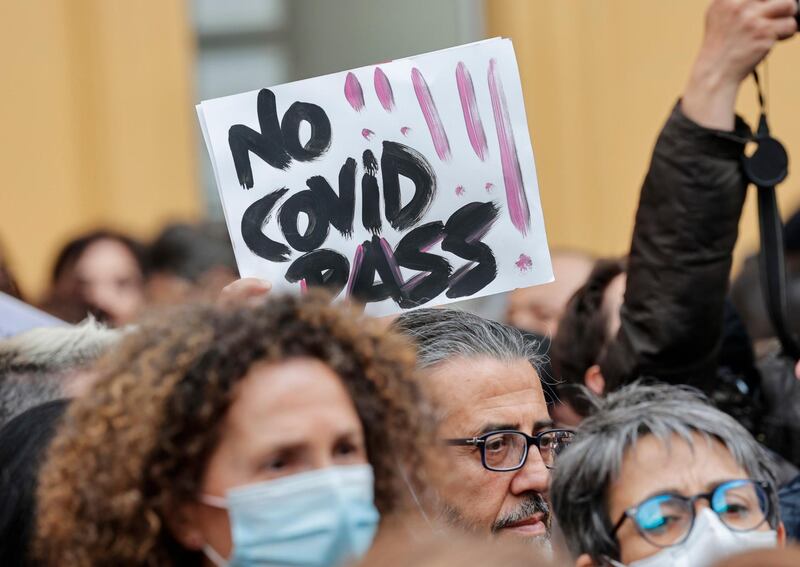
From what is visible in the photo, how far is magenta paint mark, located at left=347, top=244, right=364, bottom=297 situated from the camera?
10.5ft

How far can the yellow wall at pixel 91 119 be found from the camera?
792 cm

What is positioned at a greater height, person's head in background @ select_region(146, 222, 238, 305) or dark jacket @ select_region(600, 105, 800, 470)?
dark jacket @ select_region(600, 105, 800, 470)

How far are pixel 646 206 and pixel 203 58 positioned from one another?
5.25 meters

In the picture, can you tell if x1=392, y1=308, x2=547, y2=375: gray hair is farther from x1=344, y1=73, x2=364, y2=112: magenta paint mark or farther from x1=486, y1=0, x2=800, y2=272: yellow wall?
x1=486, y1=0, x2=800, y2=272: yellow wall

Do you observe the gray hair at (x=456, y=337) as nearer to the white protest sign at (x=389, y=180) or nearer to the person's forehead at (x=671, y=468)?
the white protest sign at (x=389, y=180)

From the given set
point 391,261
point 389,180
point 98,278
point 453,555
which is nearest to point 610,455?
point 391,261

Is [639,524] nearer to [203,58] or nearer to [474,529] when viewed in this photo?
[474,529]

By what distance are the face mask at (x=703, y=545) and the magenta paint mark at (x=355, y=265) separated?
2.45ft

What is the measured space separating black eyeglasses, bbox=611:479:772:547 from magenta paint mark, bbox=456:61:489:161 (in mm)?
746

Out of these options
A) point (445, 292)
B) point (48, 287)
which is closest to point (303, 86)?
point (445, 292)

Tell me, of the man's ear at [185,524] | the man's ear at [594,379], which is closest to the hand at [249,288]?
the man's ear at [185,524]

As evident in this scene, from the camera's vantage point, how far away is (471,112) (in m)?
3.27

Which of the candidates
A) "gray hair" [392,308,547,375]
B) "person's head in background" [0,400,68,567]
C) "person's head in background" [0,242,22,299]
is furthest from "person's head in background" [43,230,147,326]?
"person's head in background" [0,400,68,567]

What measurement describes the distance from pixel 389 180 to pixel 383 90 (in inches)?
6.8
